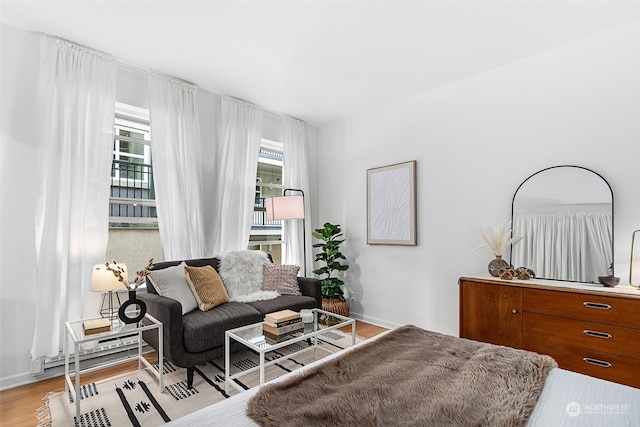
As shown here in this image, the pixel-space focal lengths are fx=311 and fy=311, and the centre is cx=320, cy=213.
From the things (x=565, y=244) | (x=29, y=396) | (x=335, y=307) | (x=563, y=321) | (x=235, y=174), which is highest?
(x=235, y=174)

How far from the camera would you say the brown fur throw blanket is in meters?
0.95

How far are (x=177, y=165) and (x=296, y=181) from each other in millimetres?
1648

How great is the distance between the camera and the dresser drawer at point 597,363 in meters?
1.97

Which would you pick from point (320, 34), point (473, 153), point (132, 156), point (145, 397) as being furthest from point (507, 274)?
point (132, 156)

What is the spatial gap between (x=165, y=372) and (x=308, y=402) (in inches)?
79.6

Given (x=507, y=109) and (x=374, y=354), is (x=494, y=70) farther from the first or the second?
(x=374, y=354)

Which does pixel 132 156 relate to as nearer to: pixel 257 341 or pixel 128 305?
pixel 128 305

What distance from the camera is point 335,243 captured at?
406cm

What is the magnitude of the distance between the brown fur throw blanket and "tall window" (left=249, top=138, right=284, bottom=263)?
9.48 ft

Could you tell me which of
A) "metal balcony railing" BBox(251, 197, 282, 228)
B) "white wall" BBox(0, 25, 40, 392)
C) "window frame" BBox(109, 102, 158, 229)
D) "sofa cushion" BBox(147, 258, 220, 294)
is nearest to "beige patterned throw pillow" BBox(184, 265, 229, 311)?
"sofa cushion" BBox(147, 258, 220, 294)

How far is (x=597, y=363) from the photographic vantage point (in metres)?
2.08

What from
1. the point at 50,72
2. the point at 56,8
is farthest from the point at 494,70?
the point at 50,72

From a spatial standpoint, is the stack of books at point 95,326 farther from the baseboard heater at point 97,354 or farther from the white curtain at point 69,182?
the white curtain at point 69,182

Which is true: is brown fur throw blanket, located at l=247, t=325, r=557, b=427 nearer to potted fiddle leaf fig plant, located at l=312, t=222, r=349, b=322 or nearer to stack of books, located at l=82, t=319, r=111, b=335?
stack of books, located at l=82, t=319, r=111, b=335
